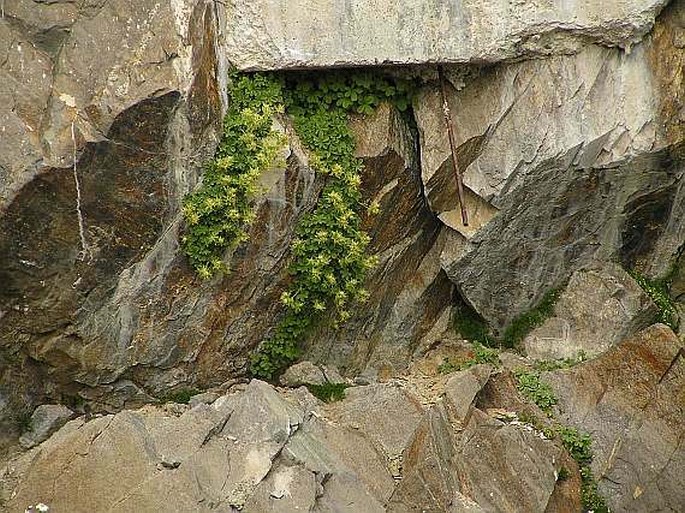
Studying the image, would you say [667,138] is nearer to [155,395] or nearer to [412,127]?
[412,127]

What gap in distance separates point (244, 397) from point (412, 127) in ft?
10.5

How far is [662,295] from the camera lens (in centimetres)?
956

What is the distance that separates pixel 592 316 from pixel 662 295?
0.88 m

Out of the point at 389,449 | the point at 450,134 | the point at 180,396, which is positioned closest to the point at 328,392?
the point at 389,449

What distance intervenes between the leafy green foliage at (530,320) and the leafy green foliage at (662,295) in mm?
907

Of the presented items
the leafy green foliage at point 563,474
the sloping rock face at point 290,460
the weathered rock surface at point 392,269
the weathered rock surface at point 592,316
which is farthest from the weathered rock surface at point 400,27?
the leafy green foliage at point 563,474

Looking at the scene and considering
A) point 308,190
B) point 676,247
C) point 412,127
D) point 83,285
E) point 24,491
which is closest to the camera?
point 24,491

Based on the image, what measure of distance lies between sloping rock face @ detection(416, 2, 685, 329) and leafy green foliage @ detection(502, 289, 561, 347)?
0.36 m

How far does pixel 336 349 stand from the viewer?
29.8ft

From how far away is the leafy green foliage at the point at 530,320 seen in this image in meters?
9.50

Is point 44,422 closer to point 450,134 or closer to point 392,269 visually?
point 392,269

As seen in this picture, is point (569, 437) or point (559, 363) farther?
point (559, 363)

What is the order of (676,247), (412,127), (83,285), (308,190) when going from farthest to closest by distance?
(676,247)
(412,127)
(308,190)
(83,285)

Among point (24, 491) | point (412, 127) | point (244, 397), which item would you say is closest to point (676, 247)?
point (412, 127)
